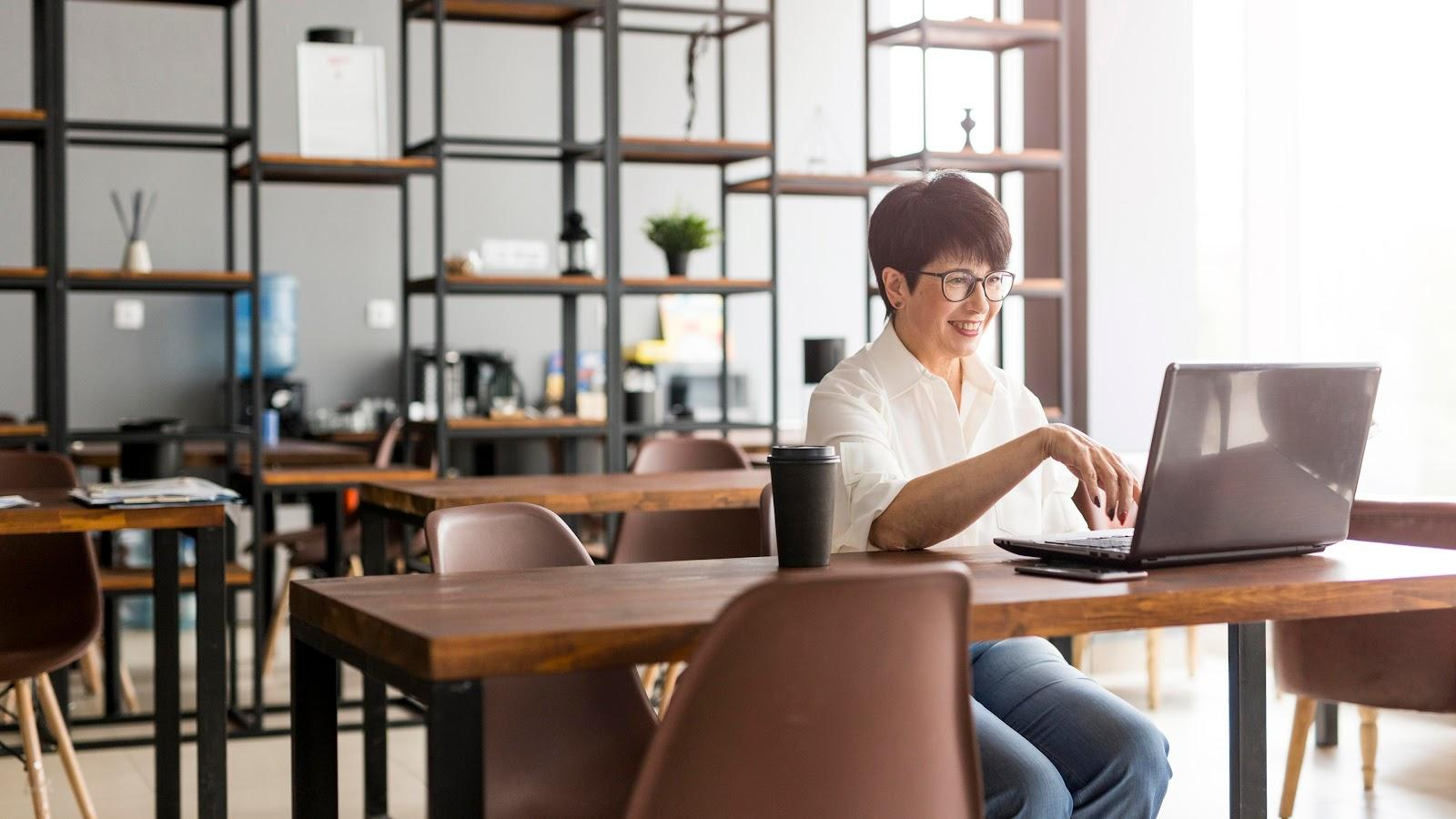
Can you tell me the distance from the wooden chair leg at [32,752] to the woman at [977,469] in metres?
1.89

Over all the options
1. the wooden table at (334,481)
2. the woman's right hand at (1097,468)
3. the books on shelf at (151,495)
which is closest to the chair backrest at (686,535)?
the wooden table at (334,481)

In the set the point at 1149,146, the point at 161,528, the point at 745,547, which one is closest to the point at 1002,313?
the point at 1149,146

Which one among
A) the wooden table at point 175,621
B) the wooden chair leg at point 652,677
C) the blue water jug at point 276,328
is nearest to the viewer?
the wooden table at point 175,621

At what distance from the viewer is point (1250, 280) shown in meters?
5.24

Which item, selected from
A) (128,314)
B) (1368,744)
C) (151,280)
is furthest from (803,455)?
(128,314)

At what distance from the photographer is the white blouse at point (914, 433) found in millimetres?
2070

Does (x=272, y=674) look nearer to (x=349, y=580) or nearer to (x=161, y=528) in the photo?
(x=161, y=528)

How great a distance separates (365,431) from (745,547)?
4004 millimetres

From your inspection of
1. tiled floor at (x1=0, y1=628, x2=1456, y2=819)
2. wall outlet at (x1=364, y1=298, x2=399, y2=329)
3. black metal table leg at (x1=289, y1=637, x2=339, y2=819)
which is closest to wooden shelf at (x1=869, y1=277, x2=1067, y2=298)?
tiled floor at (x1=0, y1=628, x2=1456, y2=819)

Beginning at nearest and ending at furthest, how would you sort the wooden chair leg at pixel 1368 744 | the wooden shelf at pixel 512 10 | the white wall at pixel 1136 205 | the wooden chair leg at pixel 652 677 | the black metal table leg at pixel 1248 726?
the black metal table leg at pixel 1248 726
the wooden chair leg at pixel 1368 744
the wooden chair leg at pixel 652 677
the wooden shelf at pixel 512 10
the white wall at pixel 1136 205

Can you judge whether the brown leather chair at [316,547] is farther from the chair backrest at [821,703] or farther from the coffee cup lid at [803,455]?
the chair backrest at [821,703]

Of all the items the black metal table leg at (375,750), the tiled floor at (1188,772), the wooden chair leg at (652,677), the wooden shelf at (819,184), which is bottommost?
the tiled floor at (1188,772)

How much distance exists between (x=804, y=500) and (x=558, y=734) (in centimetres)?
49

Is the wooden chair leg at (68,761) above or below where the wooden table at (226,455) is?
below
